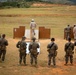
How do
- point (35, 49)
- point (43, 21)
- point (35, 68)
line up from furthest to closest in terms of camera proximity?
point (43, 21) < point (35, 49) < point (35, 68)

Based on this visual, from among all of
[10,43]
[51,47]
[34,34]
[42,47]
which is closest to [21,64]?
[51,47]

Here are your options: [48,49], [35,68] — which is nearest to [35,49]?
[48,49]

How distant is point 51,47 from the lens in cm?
1588

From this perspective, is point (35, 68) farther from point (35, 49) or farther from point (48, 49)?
point (48, 49)

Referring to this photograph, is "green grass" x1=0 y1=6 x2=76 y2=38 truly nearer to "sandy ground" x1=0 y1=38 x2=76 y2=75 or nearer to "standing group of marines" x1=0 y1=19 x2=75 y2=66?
"sandy ground" x1=0 y1=38 x2=76 y2=75

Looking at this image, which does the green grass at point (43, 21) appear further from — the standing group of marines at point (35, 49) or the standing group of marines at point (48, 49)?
the standing group of marines at point (48, 49)

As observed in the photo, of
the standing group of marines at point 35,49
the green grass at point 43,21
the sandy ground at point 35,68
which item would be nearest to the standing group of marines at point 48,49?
the standing group of marines at point 35,49

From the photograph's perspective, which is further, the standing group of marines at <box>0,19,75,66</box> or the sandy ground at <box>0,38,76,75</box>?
the standing group of marines at <box>0,19,75,66</box>

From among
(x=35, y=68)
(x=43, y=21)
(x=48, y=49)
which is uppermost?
(x=48, y=49)

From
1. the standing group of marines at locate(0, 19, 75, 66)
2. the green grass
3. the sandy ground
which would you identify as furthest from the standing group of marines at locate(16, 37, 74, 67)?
the green grass

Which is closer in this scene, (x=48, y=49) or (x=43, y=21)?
(x=48, y=49)

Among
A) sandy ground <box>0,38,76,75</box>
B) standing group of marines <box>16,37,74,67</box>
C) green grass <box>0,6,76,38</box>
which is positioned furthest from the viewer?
green grass <box>0,6,76,38</box>

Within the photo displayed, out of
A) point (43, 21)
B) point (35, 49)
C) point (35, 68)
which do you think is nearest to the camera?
point (35, 68)

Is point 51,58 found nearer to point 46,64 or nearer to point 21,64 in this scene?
point 46,64
